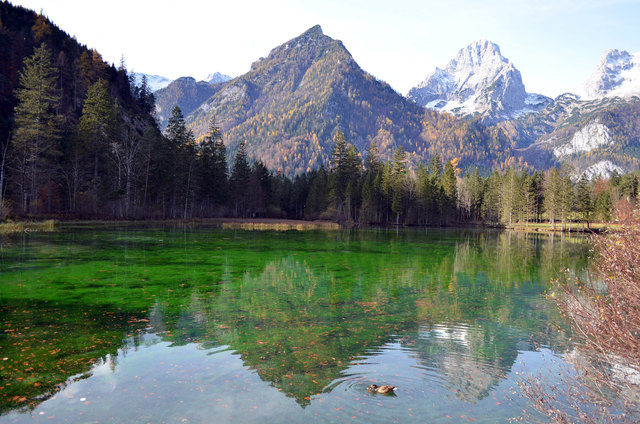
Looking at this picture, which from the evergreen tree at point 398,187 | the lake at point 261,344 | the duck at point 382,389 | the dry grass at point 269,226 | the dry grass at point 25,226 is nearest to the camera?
the lake at point 261,344

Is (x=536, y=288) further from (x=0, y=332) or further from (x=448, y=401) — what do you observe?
(x=0, y=332)

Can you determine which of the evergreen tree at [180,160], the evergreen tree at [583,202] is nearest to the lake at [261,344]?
the evergreen tree at [180,160]

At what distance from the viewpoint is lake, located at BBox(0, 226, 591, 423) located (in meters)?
7.12

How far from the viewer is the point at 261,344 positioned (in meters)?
10.4

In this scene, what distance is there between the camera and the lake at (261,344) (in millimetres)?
7121

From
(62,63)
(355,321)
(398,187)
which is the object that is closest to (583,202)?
(398,187)

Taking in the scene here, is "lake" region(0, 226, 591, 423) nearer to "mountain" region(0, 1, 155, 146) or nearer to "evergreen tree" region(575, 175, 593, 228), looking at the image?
"mountain" region(0, 1, 155, 146)

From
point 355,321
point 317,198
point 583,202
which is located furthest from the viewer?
point 317,198

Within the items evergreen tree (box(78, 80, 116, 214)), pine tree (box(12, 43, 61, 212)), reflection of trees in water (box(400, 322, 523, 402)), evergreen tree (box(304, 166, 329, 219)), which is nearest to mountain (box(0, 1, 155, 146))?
evergreen tree (box(78, 80, 116, 214))

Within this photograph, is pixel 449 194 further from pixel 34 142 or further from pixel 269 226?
pixel 34 142

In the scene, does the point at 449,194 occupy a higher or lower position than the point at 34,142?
lower

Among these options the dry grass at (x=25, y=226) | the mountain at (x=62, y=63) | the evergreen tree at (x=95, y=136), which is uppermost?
the mountain at (x=62, y=63)

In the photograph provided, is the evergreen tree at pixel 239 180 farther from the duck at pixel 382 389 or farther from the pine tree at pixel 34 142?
the duck at pixel 382 389

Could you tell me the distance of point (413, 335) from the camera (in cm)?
1153
